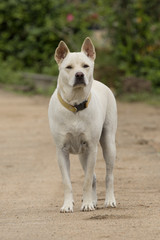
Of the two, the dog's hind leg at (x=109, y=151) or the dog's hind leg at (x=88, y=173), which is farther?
the dog's hind leg at (x=109, y=151)

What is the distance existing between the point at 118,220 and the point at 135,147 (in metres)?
4.26

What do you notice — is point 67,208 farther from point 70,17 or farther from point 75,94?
point 70,17

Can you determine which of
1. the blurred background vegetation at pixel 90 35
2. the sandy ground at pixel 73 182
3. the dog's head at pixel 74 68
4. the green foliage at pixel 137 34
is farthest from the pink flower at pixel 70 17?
the dog's head at pixel 74 68

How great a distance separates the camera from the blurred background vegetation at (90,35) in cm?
1580

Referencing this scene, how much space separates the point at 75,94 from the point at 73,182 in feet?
6.10

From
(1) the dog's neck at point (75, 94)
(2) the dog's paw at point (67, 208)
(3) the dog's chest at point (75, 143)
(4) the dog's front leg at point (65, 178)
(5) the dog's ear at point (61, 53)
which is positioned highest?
(5) the dog's ear at point (61, 53)

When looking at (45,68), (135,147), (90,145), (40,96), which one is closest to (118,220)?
(90,145)

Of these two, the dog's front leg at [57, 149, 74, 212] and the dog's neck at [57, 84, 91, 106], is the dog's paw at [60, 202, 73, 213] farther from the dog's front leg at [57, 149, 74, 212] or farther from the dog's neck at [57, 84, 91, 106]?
the dog's neck at [57, 84, 91, 106]

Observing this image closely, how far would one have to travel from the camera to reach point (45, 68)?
1795 cm

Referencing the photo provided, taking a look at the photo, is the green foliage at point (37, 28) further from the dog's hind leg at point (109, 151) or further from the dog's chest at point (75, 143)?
the dog's chest at point (75, 143)

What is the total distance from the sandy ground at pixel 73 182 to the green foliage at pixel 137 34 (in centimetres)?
256

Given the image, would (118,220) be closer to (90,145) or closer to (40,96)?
(90,145)

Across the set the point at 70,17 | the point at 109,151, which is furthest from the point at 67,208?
the point at 70,17

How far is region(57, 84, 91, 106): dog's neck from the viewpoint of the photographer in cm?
602
